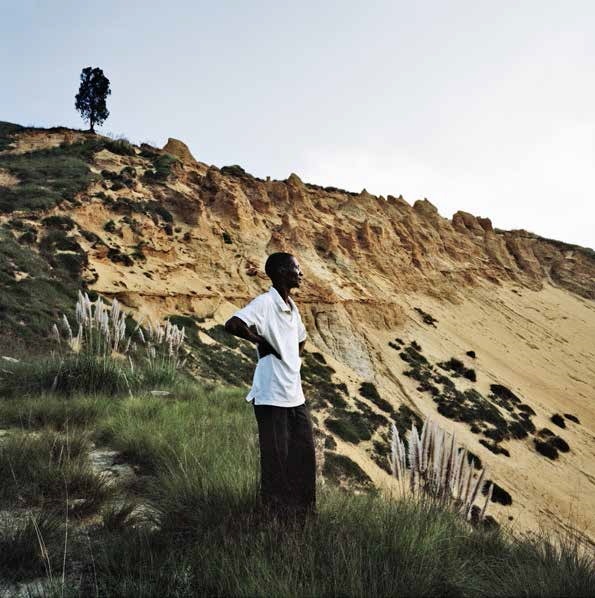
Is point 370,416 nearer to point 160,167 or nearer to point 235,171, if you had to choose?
point 160,167

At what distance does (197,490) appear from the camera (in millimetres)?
3086

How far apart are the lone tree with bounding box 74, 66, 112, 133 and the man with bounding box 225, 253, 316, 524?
52.8m

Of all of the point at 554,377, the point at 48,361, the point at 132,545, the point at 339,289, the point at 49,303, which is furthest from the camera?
the point at 554,377

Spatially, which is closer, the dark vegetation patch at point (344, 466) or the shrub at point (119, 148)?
the dark vegetation patch at point (344, 466)

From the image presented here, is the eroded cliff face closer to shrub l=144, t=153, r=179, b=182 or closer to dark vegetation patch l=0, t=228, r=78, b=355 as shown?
shrub l=144, t=153, r=179, b=182

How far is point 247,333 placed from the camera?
2.83 m

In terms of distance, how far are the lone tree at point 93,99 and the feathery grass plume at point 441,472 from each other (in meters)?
53.3

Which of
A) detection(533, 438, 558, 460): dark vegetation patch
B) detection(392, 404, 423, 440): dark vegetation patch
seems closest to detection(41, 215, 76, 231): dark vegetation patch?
detection(392, 404, 423, 440): dark vegetation patch

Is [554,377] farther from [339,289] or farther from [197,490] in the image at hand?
[197,490]

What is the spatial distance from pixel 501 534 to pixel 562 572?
1.11m

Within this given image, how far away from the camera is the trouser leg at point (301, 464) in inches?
111

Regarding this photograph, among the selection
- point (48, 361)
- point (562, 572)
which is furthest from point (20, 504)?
point (48, 361)

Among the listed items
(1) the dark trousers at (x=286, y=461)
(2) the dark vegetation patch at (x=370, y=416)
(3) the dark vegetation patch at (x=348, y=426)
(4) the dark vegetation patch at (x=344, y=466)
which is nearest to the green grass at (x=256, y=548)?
(1) the dark trousers at (x=286, y=461)

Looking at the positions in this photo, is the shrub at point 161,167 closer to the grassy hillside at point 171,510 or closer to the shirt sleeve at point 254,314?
the grassy hillside at point 171,510
